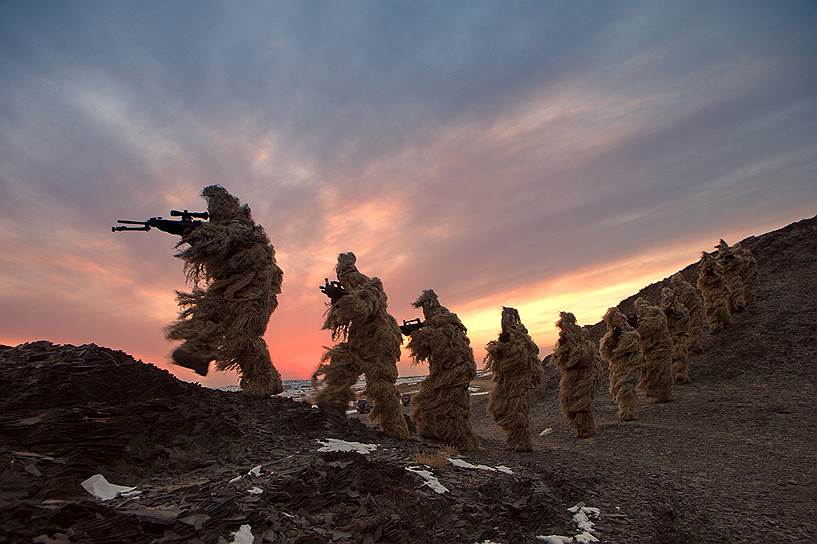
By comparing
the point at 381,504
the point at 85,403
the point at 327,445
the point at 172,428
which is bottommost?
the point at 381,504

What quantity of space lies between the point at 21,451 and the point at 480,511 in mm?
7310

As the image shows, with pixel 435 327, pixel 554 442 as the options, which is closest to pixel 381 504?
pixel 435 327

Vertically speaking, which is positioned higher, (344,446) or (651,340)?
(651,340)

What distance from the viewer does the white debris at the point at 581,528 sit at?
7.55m

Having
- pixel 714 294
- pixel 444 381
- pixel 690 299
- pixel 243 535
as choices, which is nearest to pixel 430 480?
pixel 243 535

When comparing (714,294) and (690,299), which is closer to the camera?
(690,299)

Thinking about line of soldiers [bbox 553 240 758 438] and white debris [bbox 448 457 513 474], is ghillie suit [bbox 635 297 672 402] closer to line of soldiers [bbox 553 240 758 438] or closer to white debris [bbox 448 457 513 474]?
line of soldiers [bbox 553 240 758 438]

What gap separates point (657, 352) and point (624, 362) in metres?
3.28

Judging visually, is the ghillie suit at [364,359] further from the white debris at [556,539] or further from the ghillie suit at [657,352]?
the ghillie suit at [657,352]

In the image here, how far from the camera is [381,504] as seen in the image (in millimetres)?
6809

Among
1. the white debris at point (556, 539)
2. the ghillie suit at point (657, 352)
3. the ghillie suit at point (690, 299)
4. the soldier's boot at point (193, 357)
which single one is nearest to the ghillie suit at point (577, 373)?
the ghillie suit at point (657, 352)

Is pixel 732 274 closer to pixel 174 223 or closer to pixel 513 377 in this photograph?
pixel 513 377

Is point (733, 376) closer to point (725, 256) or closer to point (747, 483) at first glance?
point (725, 256)

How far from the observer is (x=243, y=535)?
16.7ft
